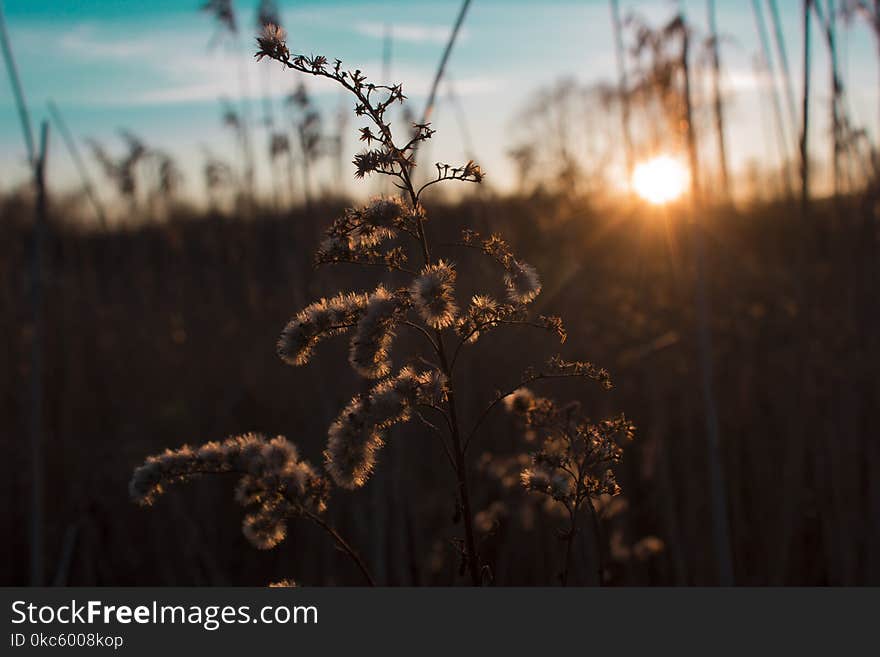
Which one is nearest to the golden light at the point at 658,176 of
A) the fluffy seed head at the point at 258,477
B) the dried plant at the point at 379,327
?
the dried plant at the point at 379,327

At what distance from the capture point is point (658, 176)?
3975mm

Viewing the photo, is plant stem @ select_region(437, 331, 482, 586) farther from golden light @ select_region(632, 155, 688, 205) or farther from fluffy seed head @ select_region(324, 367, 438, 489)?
golden light @ select_region(632, 155, 688, 205)

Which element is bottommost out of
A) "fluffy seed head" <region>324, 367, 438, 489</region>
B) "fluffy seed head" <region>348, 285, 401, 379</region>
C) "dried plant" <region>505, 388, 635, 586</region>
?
"dried plant" <region>505, 388, 635, 586</region>

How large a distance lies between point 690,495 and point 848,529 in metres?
0.57

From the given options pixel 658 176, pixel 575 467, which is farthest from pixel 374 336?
pixel 658 176

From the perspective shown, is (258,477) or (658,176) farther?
(658,176)

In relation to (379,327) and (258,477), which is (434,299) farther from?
(258,477)

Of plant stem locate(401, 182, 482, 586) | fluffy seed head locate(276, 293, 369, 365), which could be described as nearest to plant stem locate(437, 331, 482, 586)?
plant stem locate(401, 182, 482, 586)

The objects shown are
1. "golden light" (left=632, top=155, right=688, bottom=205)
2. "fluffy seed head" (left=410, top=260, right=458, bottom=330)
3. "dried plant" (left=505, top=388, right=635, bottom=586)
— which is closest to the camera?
"fluffy seed head" (left=410, top=260, right=458, bottom=330)

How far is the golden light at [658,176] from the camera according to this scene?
375cm

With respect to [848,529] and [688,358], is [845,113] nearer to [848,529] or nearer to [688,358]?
[688,358]

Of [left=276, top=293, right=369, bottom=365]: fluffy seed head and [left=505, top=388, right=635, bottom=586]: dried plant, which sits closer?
[left=276, top=293, right=369, bottom=365]: fluffy seed head

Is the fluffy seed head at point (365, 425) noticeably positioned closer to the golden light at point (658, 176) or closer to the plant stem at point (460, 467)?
the plant stem at point (460, 467)

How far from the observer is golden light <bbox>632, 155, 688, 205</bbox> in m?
3.75
